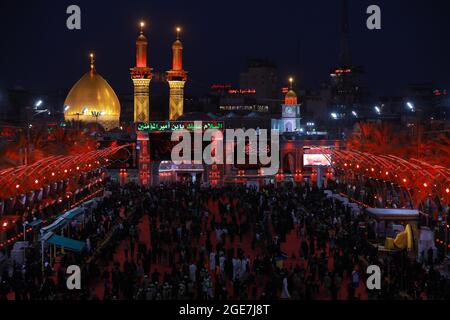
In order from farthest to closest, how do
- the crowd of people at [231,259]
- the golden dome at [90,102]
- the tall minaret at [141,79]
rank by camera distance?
the golden dome at [90,102] → the tall minaret at [141,79] → the crowd of people at [231,259]

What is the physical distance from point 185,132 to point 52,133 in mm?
→ 8162

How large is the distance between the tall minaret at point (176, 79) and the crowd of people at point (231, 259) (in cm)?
2526

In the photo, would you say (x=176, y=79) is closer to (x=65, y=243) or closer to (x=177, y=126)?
(x=177, y=126)

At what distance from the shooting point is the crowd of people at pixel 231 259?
45.6ft

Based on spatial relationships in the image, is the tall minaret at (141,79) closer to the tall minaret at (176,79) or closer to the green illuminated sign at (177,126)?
the tall minaret at (176,79)

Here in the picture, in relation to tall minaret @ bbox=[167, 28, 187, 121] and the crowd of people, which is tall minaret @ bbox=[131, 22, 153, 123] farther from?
the crowd of people

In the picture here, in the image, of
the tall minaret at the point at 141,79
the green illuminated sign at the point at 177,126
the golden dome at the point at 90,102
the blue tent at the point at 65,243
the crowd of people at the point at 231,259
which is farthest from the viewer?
the golden dome at the point at 90,102

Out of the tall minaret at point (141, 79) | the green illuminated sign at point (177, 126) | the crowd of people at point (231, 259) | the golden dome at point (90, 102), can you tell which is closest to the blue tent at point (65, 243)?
the crowd of people at point (231, 259)

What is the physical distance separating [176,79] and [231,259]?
3759 centimetres

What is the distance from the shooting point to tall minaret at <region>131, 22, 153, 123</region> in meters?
51.6

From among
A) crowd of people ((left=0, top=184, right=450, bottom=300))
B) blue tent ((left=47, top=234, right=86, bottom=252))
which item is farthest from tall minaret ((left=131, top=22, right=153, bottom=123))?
blue tent ((left=47, top=234, right=86, bottom=252))
